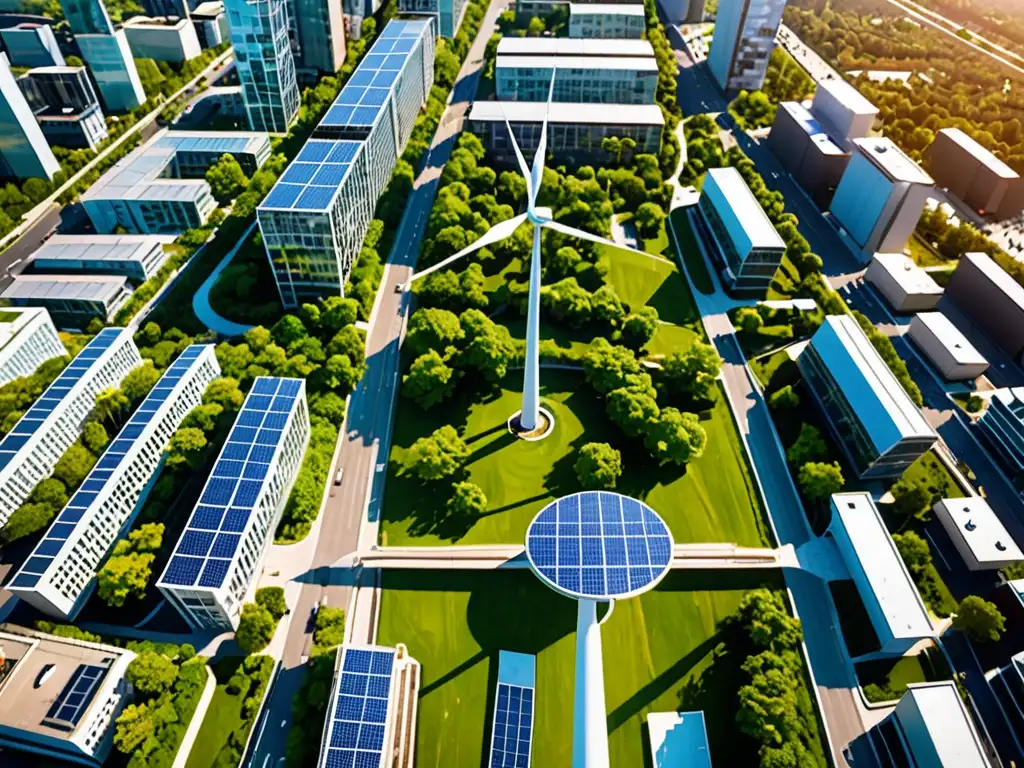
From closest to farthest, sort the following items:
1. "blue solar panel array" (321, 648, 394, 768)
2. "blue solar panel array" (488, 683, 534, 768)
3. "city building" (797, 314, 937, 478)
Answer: "blue solar panel array" (321, 648, 394, 768) → "blue solar panel array" (488, 683, 534, 768) → "city building" (797, 314, 937, 478)

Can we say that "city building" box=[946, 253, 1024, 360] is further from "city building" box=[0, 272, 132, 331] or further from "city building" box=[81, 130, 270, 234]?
"city building" box=[0, 272, 132, 331]

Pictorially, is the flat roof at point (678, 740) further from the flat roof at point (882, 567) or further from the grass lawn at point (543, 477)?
the flat roof at point (882, 567)

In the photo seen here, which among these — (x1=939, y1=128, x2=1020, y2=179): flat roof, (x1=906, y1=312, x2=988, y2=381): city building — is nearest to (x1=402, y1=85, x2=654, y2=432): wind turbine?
(x1=906, y1=312, x2=988, y2=381): city building

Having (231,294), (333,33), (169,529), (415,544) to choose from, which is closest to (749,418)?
(415,544)

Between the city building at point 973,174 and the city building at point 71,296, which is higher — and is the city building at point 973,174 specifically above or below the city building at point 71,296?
above

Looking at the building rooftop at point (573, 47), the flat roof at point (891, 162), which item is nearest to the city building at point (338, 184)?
the building rooftop at point (573, 47)

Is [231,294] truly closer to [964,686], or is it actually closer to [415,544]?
[415,544]

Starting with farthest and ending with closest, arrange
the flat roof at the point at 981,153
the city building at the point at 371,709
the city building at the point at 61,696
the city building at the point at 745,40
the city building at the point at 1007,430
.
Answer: the city building at the point at 745,40 < the flat roof at the point at 981,153 < the city building at the point at 1007,430 < the city building at the point at 61,696 < the city building at the point at 371,709
